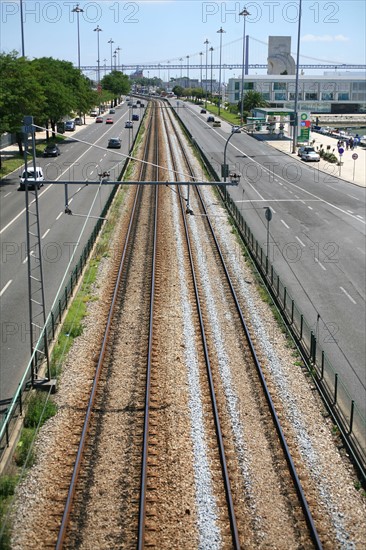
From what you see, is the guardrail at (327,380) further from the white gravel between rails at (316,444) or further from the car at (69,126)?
the car at (69,126)

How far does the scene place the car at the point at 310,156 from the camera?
68750 mm

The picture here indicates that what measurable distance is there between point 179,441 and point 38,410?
11.9 ft

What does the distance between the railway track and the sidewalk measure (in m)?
35.4

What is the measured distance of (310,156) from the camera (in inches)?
2714

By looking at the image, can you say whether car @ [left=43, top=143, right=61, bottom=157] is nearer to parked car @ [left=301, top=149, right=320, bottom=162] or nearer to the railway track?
parked car @ [left=301, top=149, right=320, bottom=162]

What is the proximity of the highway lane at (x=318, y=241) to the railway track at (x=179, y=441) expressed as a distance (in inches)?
115

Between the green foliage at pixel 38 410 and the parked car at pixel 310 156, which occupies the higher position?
the parked car at pixel 310 156

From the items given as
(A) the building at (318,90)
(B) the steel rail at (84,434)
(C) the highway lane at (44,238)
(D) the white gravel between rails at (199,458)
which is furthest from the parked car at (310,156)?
(A) the building at (318,90)

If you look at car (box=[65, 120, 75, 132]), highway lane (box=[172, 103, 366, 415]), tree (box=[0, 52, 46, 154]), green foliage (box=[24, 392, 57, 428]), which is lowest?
green foliage (box=[24, 392, 57, 428])

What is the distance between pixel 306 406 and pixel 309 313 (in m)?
7.31

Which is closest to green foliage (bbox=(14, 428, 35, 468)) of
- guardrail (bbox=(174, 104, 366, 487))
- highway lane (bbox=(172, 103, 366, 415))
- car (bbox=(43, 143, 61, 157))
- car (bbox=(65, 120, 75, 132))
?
guardrail (bbox=(174, 104, 366, 487))

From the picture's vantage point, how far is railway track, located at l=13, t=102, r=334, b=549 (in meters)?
12.6

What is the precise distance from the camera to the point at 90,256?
104 ft

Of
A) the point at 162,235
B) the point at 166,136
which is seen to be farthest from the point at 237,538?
the point at 166,136
